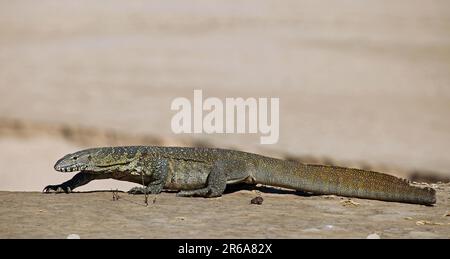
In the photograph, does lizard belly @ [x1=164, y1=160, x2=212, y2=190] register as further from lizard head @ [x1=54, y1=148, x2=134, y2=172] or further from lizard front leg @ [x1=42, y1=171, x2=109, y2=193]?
lizard front leg @ [x1=42, y1=171, x2=109, y2=193]

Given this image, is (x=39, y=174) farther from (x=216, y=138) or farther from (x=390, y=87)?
(x=390, y=87)

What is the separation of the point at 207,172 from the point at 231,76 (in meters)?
19.0

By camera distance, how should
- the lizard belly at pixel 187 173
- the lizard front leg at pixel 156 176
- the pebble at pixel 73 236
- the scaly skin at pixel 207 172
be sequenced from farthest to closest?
1. the lizard belly at pixel 187 173
2. the lizard front leg at pixel 156 176
3. the scaly skin at pixel 207 172
4. the pebble at pixel 73 236

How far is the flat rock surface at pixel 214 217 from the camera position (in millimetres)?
7512

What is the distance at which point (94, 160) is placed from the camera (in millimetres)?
9570

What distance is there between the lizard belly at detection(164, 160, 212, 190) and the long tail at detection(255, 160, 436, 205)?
56 centimetres

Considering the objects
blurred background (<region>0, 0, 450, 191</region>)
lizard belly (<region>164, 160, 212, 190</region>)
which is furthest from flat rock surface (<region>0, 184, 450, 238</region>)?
blurred background (<region>0, 0, 450, 191</region>)

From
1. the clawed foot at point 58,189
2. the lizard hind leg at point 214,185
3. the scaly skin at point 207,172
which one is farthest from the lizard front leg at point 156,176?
the clawed foot at point 58,189

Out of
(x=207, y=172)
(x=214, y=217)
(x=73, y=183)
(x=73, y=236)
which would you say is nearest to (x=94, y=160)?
(x=73, y=183)

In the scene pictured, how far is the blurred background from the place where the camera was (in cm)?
1952

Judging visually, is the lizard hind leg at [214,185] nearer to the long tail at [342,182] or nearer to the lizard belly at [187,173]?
the lizard belly at [187,173]

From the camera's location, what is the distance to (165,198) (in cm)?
926

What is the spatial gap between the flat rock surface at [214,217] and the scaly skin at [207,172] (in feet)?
0.47

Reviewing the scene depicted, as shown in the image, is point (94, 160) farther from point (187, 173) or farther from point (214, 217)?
point (214, 217)
